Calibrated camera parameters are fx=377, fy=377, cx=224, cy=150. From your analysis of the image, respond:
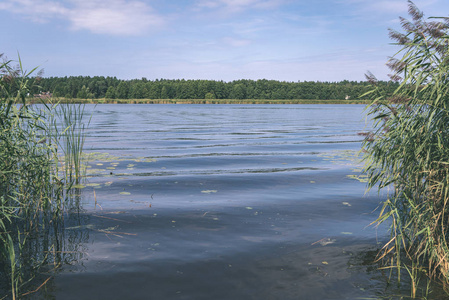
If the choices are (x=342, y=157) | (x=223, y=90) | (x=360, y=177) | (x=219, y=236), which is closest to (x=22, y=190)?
(x=219, y=236)

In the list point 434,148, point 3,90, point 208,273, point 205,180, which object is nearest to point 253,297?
point 208,273

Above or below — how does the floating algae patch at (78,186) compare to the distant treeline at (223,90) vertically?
below

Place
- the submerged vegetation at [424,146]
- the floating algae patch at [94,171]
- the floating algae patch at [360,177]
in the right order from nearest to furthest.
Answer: the submerged vegetation at [424,146] < the floating algae patch at [360,177] < the floating algae patch at [94,171]

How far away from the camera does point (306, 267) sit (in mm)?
6570

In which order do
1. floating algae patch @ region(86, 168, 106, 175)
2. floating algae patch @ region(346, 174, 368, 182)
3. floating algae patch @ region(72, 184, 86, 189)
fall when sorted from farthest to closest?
floating algae patch @ region(86, 168, 106, 175)
floating algae patch @ region(346, 174, 368, 182)
floating algae patch @ region(72, 184, 86, 189)

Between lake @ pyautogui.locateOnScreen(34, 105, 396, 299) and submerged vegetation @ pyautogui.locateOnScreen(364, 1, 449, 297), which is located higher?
submerged vegetation @ pyautogui.locateOnScreen(364, 1, 449, 297)

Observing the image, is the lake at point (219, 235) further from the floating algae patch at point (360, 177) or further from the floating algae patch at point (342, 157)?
the floating algae patch at point (342, 157)

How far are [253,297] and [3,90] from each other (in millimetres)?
5652

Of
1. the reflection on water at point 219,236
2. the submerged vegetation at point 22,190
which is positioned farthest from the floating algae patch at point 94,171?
the submerged vegetation at point 22,190

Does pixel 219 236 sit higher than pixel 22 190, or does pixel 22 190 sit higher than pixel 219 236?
pixel 22 190

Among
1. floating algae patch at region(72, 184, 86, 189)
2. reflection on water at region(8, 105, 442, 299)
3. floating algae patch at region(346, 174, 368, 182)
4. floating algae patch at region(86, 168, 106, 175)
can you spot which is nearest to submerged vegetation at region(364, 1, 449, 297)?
reflection on water at region(8, 105, 442, 299)

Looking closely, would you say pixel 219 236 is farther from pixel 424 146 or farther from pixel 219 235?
pixel 424 146

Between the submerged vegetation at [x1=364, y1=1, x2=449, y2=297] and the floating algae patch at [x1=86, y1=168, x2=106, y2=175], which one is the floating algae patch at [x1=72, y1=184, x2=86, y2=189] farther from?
the submerged vegetation at [x1=364, y1=1, x2=449, y2=297]

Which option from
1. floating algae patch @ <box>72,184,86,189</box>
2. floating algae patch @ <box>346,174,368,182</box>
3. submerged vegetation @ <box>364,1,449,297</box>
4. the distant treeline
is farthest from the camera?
the distant treeline
